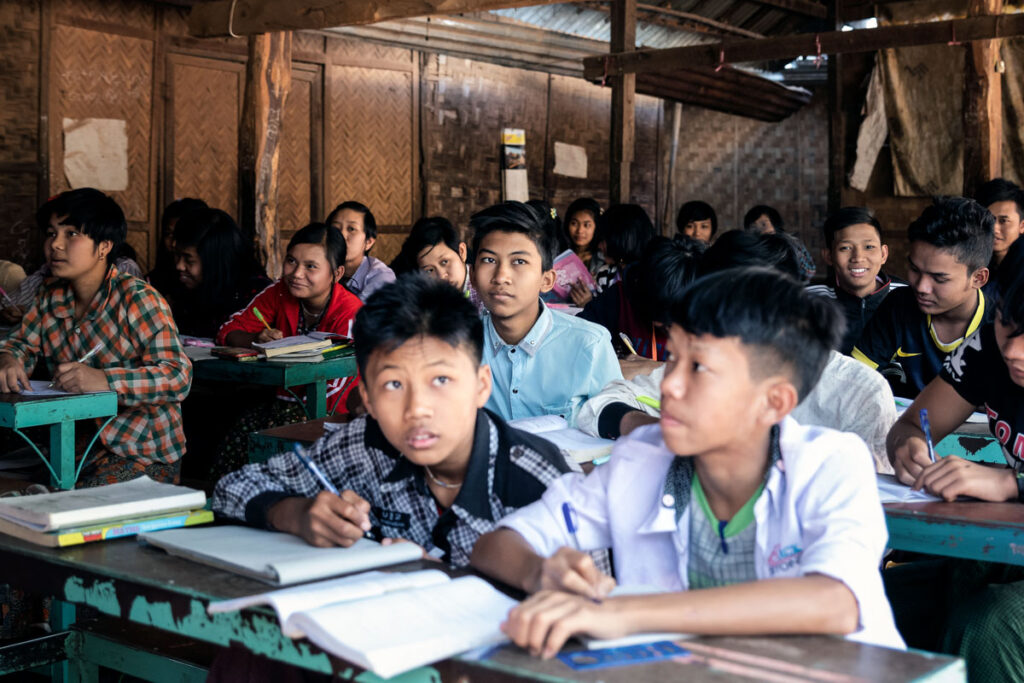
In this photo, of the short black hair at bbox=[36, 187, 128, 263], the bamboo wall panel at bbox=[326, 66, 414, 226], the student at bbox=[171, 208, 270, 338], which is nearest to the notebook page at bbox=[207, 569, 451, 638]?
the short black hair at bbox=[36, 187, 128, 263]

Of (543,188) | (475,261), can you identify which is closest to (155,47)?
(543,188)

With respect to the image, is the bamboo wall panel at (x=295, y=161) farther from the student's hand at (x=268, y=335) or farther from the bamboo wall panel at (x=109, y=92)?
the student's hand at (x=268, y=335)

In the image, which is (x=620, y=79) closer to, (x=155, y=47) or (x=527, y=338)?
(x=155, y=47)

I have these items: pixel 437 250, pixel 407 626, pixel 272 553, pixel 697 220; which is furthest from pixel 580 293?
pixel 407 626

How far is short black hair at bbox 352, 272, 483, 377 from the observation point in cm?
200

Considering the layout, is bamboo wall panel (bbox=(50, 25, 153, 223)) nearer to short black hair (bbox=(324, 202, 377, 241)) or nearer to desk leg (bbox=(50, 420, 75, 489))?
short black hair (bbox=(324, 202, 377, 241))

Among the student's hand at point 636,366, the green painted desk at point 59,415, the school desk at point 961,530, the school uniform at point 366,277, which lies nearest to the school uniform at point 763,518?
the school desk at point 961,530

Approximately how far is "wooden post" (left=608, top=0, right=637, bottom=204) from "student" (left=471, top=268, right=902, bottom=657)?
6.48 meters

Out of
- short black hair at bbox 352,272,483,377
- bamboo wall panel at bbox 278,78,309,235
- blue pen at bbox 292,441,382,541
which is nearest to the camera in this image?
blue pen at bbox 292,441,382,541

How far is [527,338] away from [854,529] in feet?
6.08

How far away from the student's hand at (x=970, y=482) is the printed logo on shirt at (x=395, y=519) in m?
1.06

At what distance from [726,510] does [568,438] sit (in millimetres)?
1103

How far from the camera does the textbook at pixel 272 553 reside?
1.56m

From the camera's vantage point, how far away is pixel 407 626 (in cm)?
132
